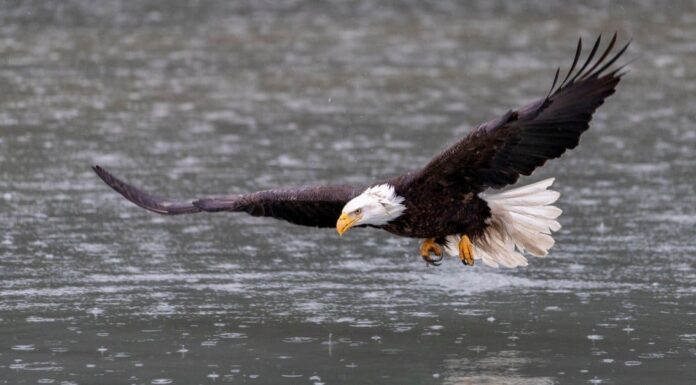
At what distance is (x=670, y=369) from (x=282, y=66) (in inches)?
452

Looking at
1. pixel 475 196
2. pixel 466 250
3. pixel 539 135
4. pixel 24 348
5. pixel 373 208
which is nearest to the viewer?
pixel 24 348

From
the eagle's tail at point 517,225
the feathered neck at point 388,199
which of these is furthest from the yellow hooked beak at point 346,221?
the eagle's tail at point 517,225

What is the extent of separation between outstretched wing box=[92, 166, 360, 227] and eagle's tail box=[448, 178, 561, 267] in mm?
745

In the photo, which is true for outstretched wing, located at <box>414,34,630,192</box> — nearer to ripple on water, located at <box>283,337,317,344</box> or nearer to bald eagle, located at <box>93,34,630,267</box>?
bald eagle, located at <box>93,34,630,267</box>

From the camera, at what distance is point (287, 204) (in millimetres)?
7863

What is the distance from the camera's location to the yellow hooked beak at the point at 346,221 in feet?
24.0

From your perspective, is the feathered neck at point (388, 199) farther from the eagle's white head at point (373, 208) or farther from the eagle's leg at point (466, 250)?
the eagle's leg at point (466, 250)

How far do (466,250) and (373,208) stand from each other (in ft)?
2.58

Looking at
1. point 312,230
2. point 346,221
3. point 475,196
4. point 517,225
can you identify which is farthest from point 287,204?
point 312,230

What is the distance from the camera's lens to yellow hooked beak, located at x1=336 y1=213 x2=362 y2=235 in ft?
24.0

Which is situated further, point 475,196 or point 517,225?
point 517,225

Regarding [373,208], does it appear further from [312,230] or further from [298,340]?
[312,230]

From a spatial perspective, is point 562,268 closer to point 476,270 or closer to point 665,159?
point 476,270

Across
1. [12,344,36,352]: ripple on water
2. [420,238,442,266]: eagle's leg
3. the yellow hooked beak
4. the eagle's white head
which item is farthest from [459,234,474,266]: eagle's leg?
[12,344,36,352]: ripple on water
